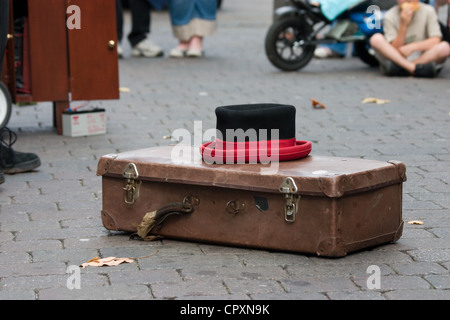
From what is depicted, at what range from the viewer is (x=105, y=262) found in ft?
11.7

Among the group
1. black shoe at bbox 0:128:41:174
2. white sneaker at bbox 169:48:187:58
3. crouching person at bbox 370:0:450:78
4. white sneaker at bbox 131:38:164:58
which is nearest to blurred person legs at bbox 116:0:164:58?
white sneaker at bbox 131:38:164:58

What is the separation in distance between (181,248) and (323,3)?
6207 mm

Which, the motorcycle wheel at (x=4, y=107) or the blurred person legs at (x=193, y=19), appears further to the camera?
the blurred person legs at (x=193, y=19)

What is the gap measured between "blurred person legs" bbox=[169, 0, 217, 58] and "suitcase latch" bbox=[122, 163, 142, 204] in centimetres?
705

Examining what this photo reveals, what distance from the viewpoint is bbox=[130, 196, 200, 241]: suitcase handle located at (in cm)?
378

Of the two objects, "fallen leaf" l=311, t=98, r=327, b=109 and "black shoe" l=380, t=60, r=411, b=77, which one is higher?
"black shoe" l=380, t=60, r=411, b=77

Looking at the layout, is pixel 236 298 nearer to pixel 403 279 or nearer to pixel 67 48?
pixel 403 279

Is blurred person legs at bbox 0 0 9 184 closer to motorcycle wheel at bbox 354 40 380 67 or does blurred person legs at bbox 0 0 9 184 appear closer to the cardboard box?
the cardboard box

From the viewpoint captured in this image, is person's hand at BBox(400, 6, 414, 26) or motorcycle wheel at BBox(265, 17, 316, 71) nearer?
person's hand at BBox(400, 6, 414, 26)

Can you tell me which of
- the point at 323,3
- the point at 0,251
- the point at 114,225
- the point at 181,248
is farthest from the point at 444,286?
the point at 323,3

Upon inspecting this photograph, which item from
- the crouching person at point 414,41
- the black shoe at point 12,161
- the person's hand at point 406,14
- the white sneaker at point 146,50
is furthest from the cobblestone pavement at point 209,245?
the white sneaker at point 146,50

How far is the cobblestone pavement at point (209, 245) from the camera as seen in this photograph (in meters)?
3.28

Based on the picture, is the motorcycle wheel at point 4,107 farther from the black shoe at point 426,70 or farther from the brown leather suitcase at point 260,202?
the black shoe at point 426,70

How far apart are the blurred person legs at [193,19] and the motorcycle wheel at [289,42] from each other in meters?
1.39
